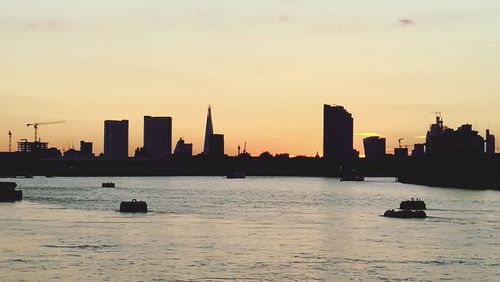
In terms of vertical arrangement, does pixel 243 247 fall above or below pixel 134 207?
below

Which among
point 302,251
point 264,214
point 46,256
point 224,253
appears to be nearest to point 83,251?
point 46,256

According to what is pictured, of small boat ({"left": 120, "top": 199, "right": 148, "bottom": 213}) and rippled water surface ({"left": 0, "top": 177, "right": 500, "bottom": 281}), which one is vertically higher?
small boat ({"left": 120, "top": 199, "right": 148, "bottom": 213})

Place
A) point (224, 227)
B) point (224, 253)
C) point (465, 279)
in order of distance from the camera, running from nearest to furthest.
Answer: point (465, 279), point (224, 253), point (224, 227)

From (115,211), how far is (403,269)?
8656cm

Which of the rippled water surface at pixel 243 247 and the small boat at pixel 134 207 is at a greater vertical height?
the small boat at pixel 134 207

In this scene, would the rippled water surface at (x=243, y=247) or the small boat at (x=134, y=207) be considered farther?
the small boat at (x=134, y=207)

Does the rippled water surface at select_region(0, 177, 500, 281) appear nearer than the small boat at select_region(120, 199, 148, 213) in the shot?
Yes

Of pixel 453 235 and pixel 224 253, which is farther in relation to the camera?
pixel 453 235

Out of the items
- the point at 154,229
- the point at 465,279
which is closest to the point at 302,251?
the point at 465,279

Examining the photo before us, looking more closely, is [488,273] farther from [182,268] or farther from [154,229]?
[154,229]

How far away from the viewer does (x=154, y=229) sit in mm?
109438

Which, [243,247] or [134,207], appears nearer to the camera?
[243,247]

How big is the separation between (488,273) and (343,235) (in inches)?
1383

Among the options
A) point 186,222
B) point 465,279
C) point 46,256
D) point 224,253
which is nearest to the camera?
point 465,279
